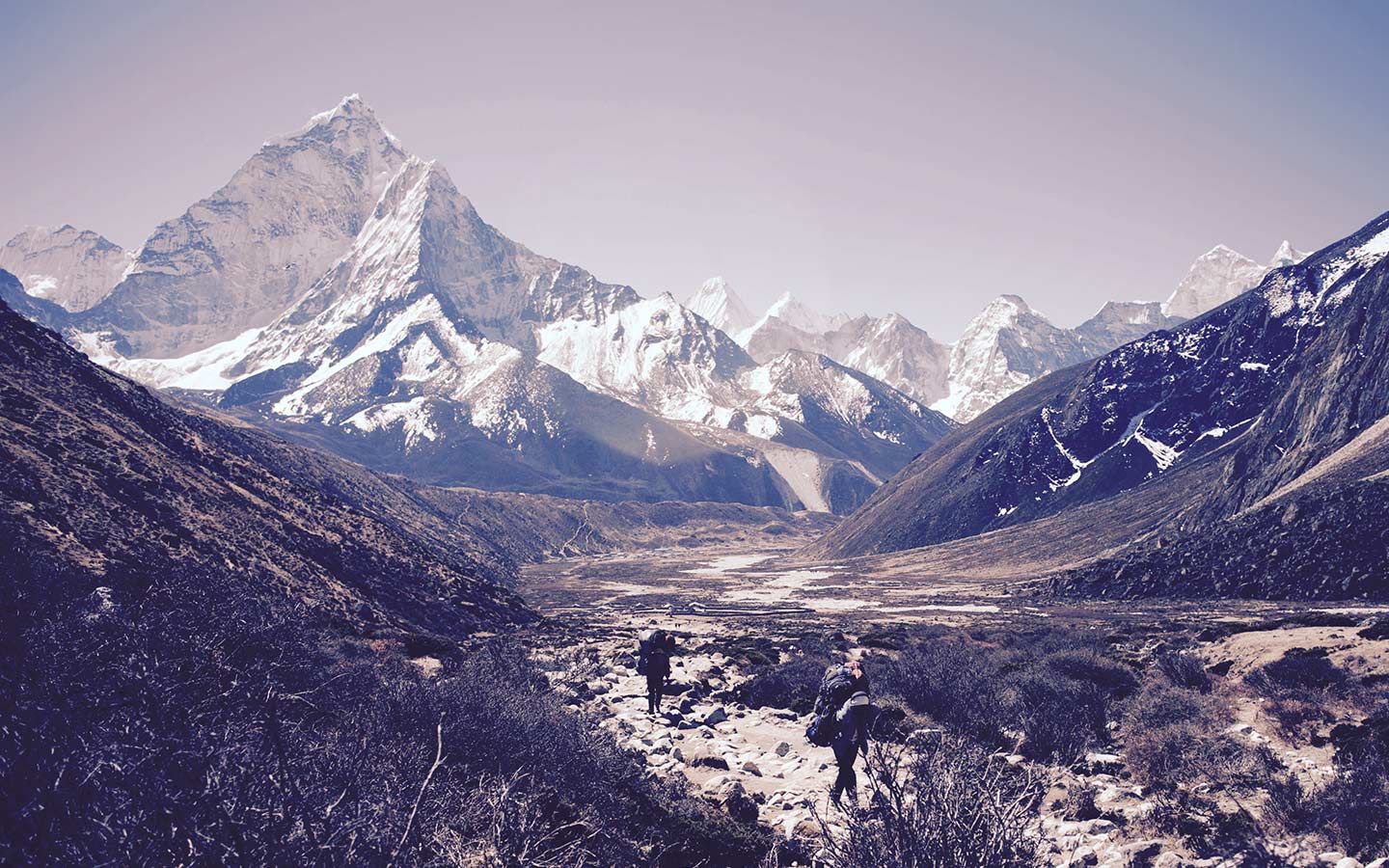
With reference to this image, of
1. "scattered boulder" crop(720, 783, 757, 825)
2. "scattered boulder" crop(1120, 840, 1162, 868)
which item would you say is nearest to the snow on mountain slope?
"scattered boulder" crop(1120, 840, 1162, 868)

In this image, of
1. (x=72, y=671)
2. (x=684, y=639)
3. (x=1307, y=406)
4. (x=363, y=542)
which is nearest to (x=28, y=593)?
(x=72, y=671)

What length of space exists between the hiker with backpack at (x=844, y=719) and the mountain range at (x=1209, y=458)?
1833 inches

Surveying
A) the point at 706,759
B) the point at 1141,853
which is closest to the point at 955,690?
the point at 706,759

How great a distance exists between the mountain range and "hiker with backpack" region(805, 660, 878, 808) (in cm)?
4656

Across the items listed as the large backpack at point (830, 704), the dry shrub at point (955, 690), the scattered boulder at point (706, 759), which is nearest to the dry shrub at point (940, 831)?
the large backpack at point (830, 704)

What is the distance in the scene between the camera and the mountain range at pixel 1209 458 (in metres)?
50.5

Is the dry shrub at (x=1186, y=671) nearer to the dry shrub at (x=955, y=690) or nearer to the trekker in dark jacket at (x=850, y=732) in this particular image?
the dry shrub at (x=955, y=690)

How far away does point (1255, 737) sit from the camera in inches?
512

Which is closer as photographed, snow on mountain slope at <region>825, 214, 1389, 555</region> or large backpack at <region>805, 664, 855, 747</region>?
large backpack at <region>805, 664, 855, 747</region>

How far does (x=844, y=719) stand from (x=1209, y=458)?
111m

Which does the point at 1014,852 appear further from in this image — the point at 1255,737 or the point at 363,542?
the point at 363,542

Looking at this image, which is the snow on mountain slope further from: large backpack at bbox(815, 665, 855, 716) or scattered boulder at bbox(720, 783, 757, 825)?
scattered boulder at bbox(720, 783, 757, 825)

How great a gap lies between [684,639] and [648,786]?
2799cm

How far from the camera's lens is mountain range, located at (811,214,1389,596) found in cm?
5050
